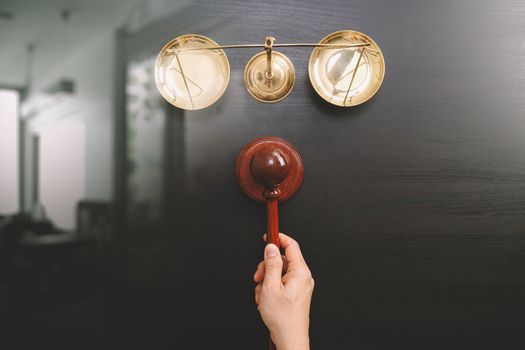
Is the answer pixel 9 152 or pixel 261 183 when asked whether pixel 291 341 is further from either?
pixel 9 152

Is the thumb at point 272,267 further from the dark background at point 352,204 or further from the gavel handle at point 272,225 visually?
the dark background at point 352,204

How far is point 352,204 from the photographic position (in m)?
0.99

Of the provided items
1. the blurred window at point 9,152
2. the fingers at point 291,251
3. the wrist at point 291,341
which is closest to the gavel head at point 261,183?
the fingers at point 291,251

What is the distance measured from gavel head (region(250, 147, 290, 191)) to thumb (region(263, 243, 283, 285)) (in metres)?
0.17

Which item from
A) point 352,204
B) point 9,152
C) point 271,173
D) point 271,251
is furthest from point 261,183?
point 9,152

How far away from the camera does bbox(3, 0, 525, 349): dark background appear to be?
0.97 meters

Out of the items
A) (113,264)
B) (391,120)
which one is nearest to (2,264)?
(113,264)

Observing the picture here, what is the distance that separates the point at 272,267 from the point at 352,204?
342 mm

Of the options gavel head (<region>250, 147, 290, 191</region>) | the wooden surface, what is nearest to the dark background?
the wooden surface

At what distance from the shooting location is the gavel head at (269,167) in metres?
0.86

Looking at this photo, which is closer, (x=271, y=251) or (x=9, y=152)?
(x=271, y=251)

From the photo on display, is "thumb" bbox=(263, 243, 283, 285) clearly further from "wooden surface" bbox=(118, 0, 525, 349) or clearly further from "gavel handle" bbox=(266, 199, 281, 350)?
"wooden surface" bbox=(118, 0, 525, 349)

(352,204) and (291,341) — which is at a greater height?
(352,204)

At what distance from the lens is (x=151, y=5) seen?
0.96 meters
